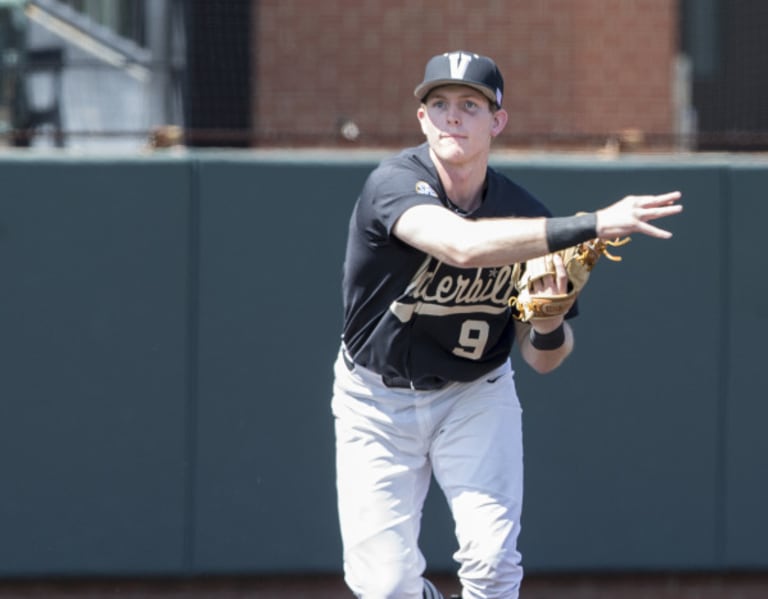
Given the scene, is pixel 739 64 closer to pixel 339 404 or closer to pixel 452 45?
pixel 452 45

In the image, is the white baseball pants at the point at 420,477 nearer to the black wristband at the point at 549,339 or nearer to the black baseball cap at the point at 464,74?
the black wristband at the point at 549,339

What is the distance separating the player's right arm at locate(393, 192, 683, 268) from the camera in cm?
350

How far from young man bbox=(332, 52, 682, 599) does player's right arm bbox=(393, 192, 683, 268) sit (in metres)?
0.12

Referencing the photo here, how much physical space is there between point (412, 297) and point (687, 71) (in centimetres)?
455

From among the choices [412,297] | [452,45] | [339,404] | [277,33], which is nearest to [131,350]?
[339,404]

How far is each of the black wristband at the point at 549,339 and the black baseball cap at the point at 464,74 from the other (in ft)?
2.44

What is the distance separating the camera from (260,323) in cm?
568

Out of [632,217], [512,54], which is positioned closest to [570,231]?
[632,217]

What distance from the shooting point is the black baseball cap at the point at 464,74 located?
405 cm


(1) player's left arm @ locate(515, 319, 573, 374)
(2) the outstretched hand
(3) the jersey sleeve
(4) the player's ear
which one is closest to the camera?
(2) the outstretched hand

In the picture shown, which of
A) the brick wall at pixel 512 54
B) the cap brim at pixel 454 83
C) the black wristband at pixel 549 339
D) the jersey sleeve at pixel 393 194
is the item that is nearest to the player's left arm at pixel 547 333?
the black wristband at pixel 549 339

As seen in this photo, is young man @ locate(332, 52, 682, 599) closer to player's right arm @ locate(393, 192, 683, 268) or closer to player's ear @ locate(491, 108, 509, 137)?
player's ear @ locate(491, 108, 509, 137)

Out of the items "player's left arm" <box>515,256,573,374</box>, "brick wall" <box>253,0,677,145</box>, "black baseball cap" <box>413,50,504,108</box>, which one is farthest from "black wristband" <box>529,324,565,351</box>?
"brick wall" <box>253,0,677,145</box>

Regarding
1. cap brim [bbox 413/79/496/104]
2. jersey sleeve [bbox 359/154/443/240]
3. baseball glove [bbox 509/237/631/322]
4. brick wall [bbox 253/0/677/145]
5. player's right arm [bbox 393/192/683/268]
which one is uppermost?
brick wall [bbox 253/0/677/145]
